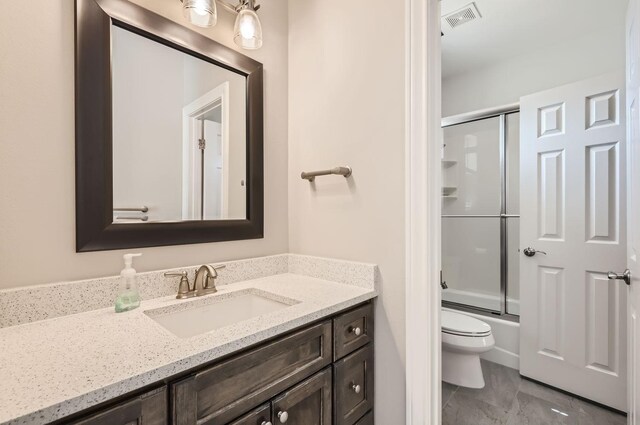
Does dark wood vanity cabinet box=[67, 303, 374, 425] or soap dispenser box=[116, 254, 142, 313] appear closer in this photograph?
dark wood vanity cabinet box=[67, 303, 374, 425]

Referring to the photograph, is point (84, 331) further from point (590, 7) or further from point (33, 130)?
point (590, 7)

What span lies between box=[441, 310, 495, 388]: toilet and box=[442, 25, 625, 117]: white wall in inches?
78.1

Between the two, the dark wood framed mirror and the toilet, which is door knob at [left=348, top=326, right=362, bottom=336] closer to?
the dark wood framed mirror

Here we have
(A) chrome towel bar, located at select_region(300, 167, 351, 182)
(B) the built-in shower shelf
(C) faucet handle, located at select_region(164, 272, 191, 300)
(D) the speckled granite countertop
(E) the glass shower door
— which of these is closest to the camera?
(D) the speckled granite countertop

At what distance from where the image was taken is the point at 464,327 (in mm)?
1932

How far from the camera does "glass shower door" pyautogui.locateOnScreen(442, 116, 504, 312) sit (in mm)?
2688

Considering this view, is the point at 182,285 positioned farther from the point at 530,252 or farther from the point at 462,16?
the point at 462,16

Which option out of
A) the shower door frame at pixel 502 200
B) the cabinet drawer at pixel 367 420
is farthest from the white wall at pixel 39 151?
the shower door frame at pixel 502 200

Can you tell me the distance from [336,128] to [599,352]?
205 cm

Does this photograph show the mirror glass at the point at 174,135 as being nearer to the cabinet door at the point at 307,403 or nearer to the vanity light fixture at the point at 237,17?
the vanity light fixture at the point at 237,17

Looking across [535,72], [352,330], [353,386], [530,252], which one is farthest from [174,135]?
[535,72]

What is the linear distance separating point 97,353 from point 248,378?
0.36 meters

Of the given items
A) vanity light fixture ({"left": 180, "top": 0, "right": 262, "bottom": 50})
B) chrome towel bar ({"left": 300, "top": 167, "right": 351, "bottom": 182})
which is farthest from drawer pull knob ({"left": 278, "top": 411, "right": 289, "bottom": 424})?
vanity light fixture ({"left": 180, "top": 0, "right": 262, "bottom": 50})

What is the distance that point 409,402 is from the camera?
44.7 inches
